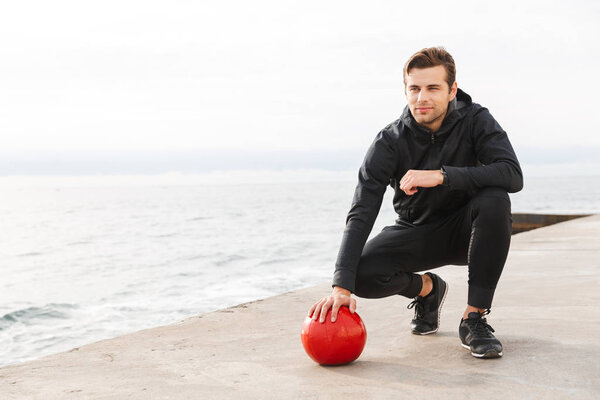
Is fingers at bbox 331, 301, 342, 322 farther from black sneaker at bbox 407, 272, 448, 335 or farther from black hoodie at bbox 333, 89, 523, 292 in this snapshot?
black sneaker at bbox 407, 272, 448, 335

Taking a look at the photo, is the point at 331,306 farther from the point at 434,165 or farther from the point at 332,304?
the point at 434,165

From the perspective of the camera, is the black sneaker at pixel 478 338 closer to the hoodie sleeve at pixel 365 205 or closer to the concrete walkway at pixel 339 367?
the concrete walkway at pixel 339 367

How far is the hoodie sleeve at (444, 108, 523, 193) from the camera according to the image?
291 cm

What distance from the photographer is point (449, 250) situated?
3268 millimetres

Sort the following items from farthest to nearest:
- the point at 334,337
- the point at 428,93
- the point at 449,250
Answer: the point at 449,250, the point at 428,93, the point at 334,337

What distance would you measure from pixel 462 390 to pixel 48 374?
1981 mm

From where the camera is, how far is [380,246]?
3236 mm

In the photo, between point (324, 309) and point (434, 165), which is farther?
point (434, 165)

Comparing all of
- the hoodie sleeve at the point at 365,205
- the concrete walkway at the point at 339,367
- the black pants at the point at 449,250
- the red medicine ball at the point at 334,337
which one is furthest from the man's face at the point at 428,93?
the concrete walkway at the point at 339,367

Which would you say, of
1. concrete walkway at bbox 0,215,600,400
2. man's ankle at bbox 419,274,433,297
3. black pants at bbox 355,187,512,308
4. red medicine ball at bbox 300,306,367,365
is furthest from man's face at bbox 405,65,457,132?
concrete walkway at bbox 0,215,600,400

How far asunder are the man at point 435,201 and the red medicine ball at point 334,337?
0.14 ft

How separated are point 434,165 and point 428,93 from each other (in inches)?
14.4

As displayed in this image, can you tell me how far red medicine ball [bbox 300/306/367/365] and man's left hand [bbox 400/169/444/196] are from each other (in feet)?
2.07

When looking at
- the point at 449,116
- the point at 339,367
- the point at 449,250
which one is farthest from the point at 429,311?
the point at 449,116
